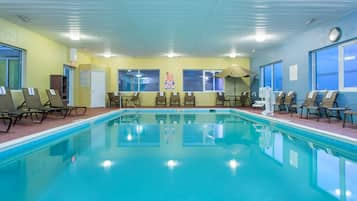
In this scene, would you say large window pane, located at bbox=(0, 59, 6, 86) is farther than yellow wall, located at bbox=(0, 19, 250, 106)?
Yes

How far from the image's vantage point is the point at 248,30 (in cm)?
799

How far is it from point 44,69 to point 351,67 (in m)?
Result: 8.73

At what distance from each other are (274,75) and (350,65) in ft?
15.3

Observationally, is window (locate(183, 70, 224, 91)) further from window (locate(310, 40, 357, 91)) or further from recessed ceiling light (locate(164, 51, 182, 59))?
window (locate(310, 40, 357, 91))

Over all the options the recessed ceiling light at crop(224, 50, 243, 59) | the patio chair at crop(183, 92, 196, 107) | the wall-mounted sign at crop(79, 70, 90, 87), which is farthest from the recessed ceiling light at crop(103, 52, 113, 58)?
the recessed ceiling light at crop(224, 50, 243, 59)

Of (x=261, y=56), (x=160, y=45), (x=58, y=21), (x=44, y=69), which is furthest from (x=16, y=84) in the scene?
(x=261, y=56)

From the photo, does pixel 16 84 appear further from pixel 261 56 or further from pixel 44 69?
pixel 261 56

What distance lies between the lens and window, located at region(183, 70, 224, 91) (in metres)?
14.1

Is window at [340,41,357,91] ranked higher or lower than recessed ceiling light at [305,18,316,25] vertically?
lower

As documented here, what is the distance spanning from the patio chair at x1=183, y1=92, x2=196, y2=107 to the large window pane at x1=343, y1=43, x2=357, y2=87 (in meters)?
7.54

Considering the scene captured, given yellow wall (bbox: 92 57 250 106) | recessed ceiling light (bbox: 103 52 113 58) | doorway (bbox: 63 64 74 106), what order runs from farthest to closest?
yellow wall (bbox: 92 57 250 106) < recessed ceiling light (bbox: 103 52 113 58) < doorway (bbox: 63 64 74 106)

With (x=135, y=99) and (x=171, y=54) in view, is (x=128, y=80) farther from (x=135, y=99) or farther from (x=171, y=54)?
(x=171, y=54)

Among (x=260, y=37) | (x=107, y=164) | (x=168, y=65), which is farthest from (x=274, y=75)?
(x=107, y=164)

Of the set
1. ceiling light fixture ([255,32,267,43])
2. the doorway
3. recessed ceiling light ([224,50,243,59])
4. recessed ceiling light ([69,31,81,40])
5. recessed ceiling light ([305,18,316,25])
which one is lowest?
the doorway
